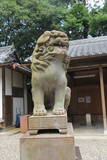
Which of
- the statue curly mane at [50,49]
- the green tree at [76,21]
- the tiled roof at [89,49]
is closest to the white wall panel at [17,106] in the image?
the tiled roof at [89,49]

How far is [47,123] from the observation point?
7.43ft

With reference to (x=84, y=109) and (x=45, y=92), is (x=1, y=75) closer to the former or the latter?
(x=84, y=109)

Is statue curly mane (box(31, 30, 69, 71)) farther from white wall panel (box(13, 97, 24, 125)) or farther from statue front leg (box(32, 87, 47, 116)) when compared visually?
white wall panel (box(13, 97, 24, 125))

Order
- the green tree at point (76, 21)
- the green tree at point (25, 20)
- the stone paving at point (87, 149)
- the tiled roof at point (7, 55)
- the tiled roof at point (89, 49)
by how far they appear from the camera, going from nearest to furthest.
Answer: the stone paving at point (87, 149) → the tiled roof at point (89, 49) → the tiled roof at point (7, 55) → the green tree at point (25, 20) → the green tree at point (76, 21)

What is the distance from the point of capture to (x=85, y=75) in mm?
10578

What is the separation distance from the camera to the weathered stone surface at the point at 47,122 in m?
2.25

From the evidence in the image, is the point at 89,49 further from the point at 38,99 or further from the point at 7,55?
the point at 38,99

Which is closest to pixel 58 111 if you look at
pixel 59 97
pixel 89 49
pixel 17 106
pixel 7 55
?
pixel 59 97

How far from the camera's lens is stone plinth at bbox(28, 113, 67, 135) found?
7.38 ft

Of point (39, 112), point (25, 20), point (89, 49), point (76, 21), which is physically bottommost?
point (39, 112)

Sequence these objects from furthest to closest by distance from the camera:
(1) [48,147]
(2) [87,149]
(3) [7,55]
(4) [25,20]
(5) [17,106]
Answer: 1. (4) [25,20]
2. (5) [17,106]
3. (3) [7,55]
4. (2) [87,149]
5. (1) [48,147]

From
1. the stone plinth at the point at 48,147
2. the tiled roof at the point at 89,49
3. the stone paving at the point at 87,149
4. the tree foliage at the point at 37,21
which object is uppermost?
the tree foliage at the point at 37,21

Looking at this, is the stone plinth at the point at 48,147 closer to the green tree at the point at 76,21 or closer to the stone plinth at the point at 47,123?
the stone plinth at the point at 47,123

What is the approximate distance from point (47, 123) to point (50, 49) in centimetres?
A: 85
